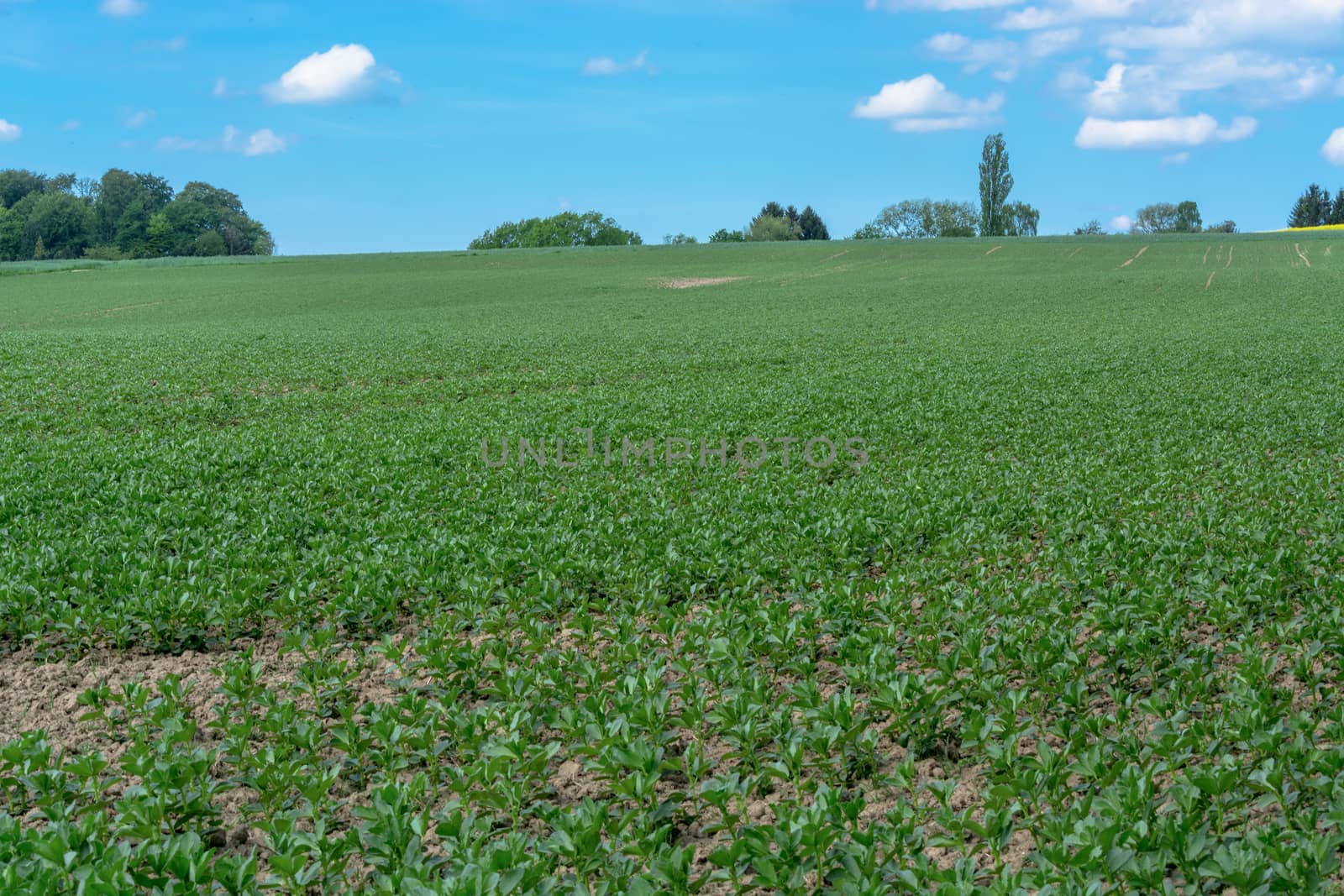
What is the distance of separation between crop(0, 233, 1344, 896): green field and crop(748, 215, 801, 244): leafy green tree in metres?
121

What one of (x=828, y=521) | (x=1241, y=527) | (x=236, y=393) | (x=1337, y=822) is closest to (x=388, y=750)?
(x=1337, y=822)

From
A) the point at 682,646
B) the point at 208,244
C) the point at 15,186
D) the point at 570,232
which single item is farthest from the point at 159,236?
the point at 682,646

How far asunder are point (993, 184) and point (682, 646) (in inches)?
4889

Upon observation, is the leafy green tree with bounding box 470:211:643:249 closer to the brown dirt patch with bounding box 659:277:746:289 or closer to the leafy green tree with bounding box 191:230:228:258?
the leafy green tree with bounding box 191:230:228:258

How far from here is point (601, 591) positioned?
909 centimetres

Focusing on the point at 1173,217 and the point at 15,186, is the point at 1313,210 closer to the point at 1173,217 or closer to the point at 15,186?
the point at 1173,217

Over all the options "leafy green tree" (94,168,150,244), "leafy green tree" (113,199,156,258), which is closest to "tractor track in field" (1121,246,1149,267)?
"leafy green tree" (113,199,156,258)

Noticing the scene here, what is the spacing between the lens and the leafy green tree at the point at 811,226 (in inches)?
5625

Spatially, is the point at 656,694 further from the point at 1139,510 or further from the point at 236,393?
the point at 236,393

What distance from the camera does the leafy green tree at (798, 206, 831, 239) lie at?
469 feet

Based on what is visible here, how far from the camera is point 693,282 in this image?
220 ft

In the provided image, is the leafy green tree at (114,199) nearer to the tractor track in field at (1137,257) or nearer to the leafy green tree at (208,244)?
the leafy green tree at (208,244)

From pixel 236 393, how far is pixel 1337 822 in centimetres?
2133

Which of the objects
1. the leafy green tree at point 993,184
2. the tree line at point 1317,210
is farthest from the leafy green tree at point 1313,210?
the leafy green tree at point 993,184
